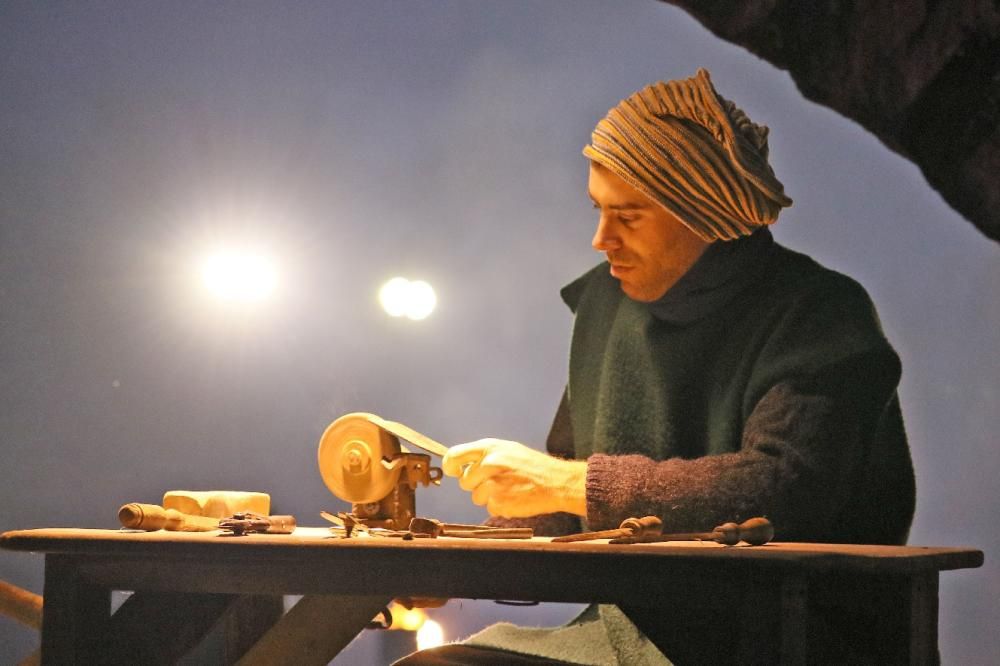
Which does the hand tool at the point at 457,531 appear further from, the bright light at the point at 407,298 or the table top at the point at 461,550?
the bright light at the point at 407,298

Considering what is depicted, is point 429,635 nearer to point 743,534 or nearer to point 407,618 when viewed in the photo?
point 407,618

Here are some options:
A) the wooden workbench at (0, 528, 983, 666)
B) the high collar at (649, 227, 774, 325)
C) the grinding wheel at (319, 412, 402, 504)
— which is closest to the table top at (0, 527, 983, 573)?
the wooden workbench at (0, 528, 983, 666)

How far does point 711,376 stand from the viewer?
112 inches

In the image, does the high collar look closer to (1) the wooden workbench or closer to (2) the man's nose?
(2) the man's nose

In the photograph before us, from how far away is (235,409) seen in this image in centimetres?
401

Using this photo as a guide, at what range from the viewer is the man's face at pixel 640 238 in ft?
9.29

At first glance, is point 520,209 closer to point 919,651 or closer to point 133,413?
point 133,413

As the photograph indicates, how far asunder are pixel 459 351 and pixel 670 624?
1.60 m

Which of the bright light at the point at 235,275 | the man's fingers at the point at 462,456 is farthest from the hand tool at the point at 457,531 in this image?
the bright light at the point at 235,275

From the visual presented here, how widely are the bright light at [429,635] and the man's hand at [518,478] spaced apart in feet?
→ 4.67

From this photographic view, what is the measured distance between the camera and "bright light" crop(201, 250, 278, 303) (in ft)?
13.2

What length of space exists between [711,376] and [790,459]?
1.33 feet

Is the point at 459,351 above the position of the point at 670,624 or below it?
above

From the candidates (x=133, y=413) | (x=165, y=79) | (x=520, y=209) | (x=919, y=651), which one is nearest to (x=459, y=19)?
(x=520, y=209)
